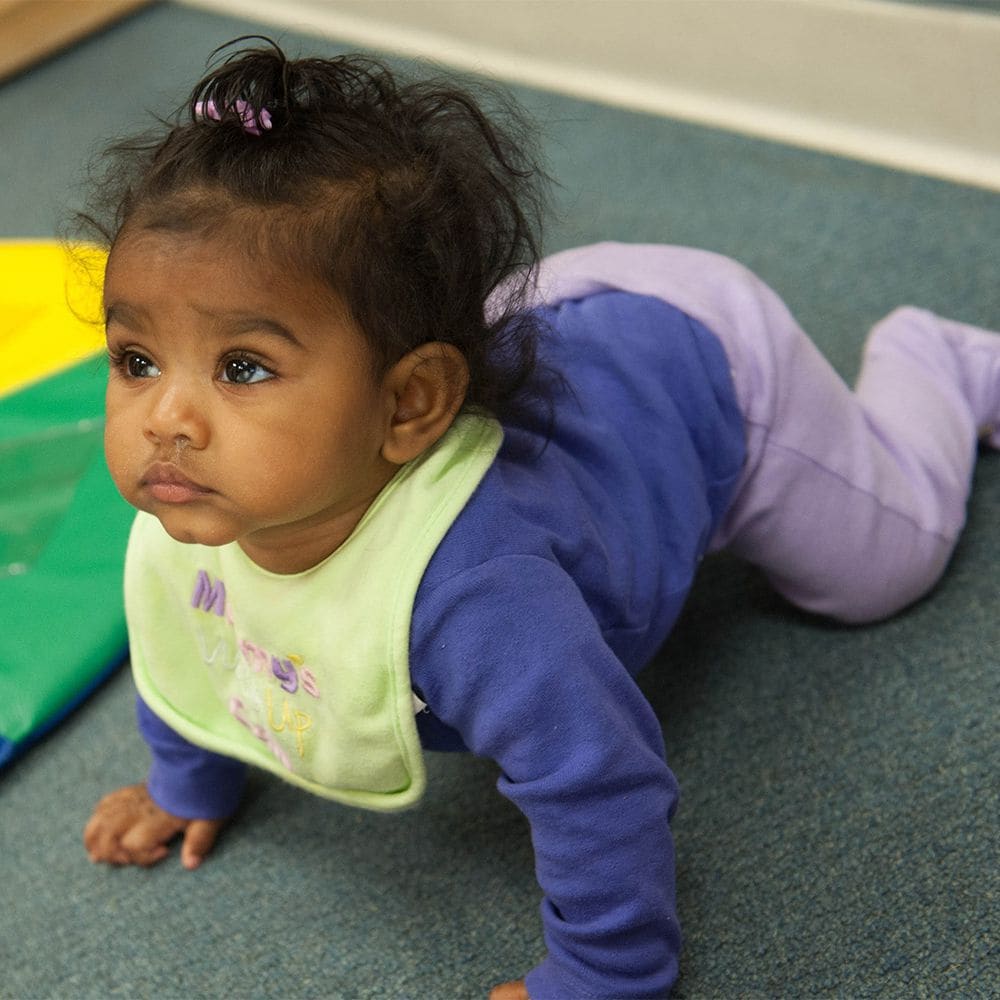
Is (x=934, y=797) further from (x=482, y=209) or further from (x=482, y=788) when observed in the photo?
(x=482, y=209)

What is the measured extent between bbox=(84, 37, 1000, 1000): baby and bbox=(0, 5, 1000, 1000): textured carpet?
69 millimetres

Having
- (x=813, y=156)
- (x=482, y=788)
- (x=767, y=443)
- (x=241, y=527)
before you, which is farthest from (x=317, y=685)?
(x=813, y=156)

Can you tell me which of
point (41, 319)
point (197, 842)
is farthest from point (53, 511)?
point (197, 842)

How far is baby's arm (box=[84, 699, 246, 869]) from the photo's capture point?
98cm

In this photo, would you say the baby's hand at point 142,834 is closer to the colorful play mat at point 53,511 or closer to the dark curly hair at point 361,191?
the colorful play mat at point 53,511

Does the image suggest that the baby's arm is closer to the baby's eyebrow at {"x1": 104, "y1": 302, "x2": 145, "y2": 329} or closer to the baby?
the baby

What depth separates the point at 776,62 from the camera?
1.70 meters

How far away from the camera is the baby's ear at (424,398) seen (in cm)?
73

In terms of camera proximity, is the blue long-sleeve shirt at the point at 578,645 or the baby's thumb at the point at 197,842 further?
the baby's thumb at the point at 197,842

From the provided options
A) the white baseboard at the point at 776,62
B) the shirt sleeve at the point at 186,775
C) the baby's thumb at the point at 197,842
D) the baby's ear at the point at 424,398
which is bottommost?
the baby's thumb at the point at 197,842

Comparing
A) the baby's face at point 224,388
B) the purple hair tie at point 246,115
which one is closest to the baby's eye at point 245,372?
the baby's face at point 224,388

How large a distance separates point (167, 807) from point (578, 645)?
414 millimetres

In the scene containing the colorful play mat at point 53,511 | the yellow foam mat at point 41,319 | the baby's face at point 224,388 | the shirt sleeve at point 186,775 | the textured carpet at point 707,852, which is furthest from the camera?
the yellow foam mat at point 41,319

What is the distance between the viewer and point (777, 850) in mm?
923
